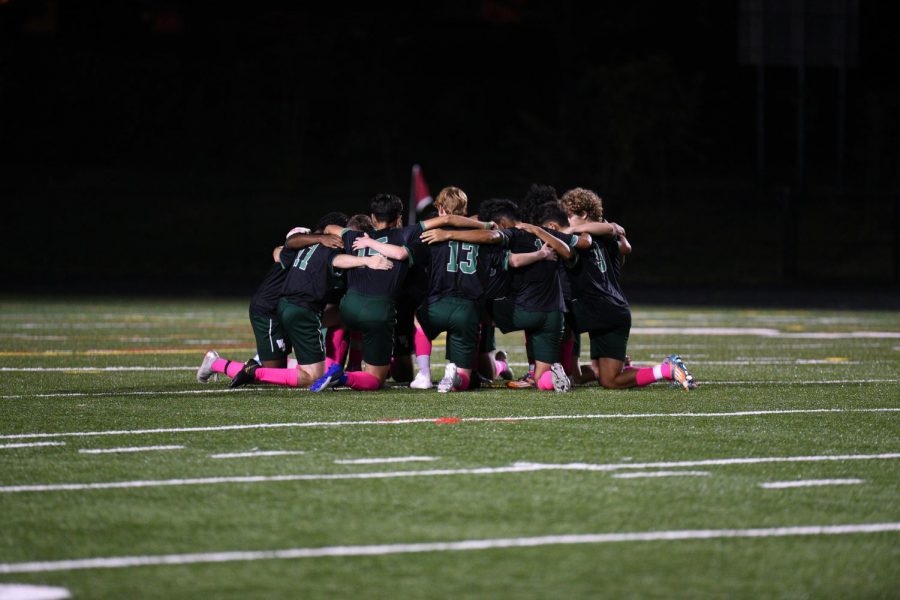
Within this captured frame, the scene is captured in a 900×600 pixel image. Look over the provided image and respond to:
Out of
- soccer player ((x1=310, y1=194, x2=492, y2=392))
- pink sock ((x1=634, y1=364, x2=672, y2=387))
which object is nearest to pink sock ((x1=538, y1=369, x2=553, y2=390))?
pink sock ((x1=634, y1=364, x2=672, y2=387))

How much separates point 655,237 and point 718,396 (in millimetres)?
26915

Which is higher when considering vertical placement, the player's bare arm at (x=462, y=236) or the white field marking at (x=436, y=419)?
the player's bare arm at (x=462, y=236)

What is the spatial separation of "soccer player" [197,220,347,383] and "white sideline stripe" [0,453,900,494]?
4.51m

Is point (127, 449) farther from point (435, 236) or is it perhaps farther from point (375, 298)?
point (435, 236)

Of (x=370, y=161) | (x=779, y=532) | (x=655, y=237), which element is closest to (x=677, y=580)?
(x=779, y=532)

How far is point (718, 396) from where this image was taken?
10.7m

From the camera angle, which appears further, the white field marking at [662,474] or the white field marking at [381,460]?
the white field marking at [381,460]

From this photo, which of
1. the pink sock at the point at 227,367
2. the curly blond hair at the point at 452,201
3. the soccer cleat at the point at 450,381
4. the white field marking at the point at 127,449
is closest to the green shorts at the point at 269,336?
the pink sock at the point at 227,367

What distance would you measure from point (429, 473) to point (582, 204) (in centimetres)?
505

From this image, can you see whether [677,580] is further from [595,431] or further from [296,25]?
[296,25]

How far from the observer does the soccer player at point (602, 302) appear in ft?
36.9

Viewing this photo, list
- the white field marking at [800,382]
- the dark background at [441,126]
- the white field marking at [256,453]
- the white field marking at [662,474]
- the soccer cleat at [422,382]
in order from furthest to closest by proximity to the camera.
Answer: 1. the dark background at [441,126]
2. the white field marking at [800,382]
3. the soccer cleat at [422,382]
4. the white field marking at [256,453]
5. the white field marking at [662,474]

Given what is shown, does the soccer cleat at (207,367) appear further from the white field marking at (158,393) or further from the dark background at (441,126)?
the dark background at (441,126)

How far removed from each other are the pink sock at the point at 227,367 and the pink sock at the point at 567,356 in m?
2.63
